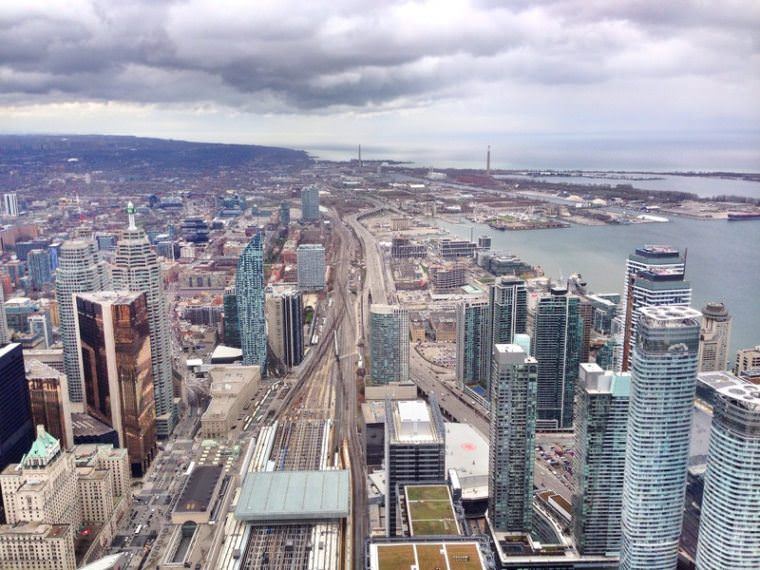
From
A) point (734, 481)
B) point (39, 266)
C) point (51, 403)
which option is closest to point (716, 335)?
point (734, 481)

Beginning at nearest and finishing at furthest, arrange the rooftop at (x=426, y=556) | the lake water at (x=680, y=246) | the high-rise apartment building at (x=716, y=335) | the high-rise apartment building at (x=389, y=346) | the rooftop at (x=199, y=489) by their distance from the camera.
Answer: the rooftop at (x=426, y=556) → the rooftop at (x=199, y=489) → the high-rise apartment building at (x=716, y=335) → the lake water at (x=680, y=246) → the high-rise apartment building at (x=389, y=346)

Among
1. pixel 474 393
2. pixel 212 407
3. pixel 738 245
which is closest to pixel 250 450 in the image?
pixel 212 407

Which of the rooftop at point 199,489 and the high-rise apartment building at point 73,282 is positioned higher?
the high-rise apartment building at point 73,282

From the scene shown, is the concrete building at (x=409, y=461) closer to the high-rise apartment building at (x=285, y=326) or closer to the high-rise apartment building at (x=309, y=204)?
the high-rise apartment building at (x=285, y=326)

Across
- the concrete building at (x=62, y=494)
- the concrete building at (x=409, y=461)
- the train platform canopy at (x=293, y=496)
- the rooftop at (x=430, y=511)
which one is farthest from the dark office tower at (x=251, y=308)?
the rooftop at (x=430, y=511)

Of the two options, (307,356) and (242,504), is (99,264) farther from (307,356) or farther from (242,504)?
(242,504)

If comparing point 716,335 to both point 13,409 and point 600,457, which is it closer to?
point 600,457

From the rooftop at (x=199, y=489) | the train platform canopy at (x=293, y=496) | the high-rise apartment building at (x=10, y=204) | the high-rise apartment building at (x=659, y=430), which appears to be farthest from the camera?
the high-rise apartment building at (x=10, y=204)
